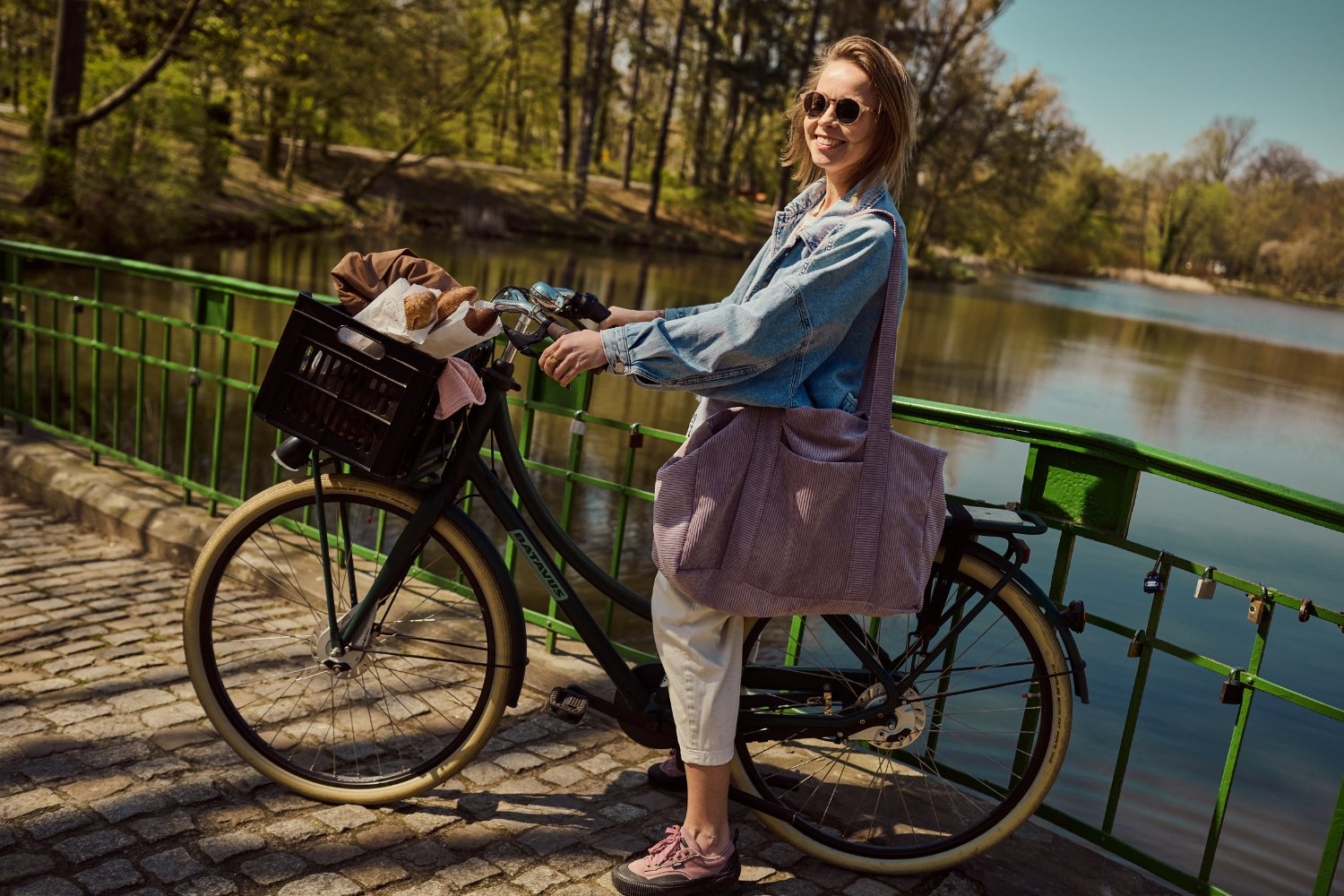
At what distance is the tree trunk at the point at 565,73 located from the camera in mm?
38531

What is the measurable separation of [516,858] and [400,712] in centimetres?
88

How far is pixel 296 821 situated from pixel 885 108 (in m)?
2.09

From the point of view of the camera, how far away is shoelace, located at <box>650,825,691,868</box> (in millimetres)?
2500

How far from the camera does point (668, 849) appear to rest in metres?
2.51

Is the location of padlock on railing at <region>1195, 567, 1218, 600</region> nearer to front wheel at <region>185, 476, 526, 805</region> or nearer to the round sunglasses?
the round sunglasses

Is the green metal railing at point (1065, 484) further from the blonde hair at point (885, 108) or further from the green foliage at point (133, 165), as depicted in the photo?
the green foliage at point (133, 165)

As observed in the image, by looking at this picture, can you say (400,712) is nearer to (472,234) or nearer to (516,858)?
(516,858)

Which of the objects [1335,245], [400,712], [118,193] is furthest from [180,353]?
[1335,245]

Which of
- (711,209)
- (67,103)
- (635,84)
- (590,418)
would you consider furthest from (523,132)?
(590,418)

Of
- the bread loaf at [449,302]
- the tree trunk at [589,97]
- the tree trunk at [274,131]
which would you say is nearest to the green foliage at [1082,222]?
the tree trunk at [589,97]

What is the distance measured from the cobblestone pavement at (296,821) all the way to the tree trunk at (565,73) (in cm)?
3779

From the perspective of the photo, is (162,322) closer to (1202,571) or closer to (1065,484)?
(1065,484)

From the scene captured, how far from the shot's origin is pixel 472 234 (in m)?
33.0

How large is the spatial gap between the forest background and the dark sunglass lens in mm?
15323
